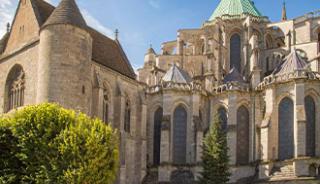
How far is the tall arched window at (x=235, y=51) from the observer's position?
59.4 meters

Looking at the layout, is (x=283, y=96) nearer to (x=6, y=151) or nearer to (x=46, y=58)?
(x=46, y=58)

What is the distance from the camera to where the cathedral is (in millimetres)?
40888

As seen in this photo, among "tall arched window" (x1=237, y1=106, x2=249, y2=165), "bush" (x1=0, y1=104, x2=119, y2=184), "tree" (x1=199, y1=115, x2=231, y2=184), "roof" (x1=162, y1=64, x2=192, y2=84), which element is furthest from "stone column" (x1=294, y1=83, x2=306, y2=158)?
"bush" (x1=0, y1=104, x2=119, y2=184)

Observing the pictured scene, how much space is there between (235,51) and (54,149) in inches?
1278

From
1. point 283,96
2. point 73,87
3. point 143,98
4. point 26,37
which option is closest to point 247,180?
point 283,96

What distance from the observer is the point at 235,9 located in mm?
63031

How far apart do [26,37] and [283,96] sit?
19654 mm

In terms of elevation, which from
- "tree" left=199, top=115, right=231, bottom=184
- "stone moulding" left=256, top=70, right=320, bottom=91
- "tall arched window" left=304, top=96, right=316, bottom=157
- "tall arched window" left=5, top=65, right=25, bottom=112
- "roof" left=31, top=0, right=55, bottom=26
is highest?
"roof" left=31, top=0, right=55, bottom=26

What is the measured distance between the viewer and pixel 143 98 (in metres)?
50.0

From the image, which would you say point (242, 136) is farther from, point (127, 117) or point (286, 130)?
point (127, 117)

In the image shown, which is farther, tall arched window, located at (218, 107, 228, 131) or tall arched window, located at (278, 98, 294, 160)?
tall arched window, located at (218, 107, 228, 131)

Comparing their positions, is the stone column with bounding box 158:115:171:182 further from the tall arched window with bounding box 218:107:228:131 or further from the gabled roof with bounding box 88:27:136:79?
the gabled roof with bounding box 88:27:136:79

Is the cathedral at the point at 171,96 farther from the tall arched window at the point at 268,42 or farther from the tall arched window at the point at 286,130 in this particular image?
the tall arched window at the point at 268,42

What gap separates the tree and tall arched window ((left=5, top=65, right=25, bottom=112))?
1329 centimetres
